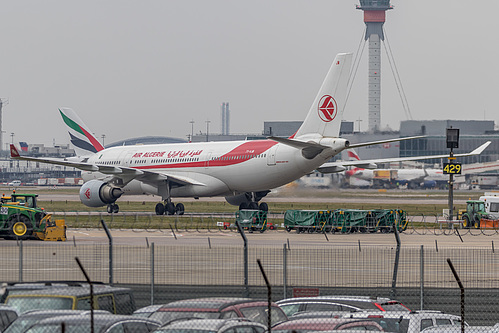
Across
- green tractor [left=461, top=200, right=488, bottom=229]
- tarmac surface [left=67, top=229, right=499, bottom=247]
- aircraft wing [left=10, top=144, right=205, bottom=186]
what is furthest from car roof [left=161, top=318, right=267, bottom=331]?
aircraft wing [left=10, top=144, right=205, bottom=186]

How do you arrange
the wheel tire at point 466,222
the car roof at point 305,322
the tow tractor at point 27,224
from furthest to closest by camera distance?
the wheel tire at point 466,222
the tow tractor at point 27,224
the car roof at point 305,322

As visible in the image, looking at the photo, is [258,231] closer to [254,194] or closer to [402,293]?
[254,194]

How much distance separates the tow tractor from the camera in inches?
1369

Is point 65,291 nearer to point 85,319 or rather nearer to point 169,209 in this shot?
point 85,319

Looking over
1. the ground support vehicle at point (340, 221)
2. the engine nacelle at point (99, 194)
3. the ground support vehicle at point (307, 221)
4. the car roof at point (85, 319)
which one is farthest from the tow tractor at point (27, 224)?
the car roof at point (85, 319)

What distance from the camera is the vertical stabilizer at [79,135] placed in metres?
63.1

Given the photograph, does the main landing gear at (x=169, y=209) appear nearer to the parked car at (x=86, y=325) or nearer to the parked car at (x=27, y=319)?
the parked car at (x=27, y=319)

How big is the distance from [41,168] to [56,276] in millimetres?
182636

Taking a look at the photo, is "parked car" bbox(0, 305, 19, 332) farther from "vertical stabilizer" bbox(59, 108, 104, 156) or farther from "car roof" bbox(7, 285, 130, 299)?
"vertical stabilizer" bbox(59, 108, 104, 156)

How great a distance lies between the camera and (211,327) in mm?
11734

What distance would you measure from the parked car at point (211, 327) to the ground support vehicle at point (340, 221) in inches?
1206

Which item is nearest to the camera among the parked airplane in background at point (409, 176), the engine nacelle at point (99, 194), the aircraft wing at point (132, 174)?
the aircraft wing at point (132, 174)

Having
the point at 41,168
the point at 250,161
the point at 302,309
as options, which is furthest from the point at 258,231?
the point at 41,168

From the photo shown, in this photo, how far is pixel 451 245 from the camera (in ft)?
114
